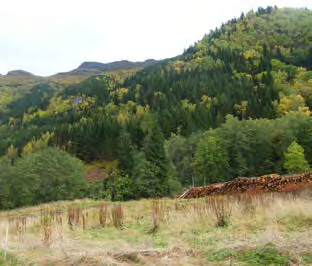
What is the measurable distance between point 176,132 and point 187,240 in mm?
94015

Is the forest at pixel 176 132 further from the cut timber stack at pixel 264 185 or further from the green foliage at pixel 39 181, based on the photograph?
the cut timber stack at pixel 264 185

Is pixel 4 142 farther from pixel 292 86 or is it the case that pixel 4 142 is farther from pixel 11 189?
pixel 292 86

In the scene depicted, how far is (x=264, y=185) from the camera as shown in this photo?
22953 mm

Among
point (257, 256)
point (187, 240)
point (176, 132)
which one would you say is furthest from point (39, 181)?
point (257, 256)

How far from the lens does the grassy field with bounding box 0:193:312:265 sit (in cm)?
726

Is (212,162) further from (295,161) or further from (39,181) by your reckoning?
(39,181)

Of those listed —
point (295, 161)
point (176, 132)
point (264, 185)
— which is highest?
point (176, 132)

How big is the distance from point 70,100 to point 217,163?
154 meters

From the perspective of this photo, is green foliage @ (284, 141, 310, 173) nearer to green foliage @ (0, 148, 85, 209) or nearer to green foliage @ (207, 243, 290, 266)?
green foliage @ (0, 148, 85, 209)

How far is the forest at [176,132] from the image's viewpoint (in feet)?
185

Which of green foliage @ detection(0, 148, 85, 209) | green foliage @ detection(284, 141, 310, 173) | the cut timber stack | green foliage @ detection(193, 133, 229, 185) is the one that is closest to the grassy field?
the cut timber stack

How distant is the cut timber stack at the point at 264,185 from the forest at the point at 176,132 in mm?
17308

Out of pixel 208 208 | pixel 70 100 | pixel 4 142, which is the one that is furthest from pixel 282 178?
pixel 70 100

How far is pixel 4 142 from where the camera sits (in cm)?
13400
